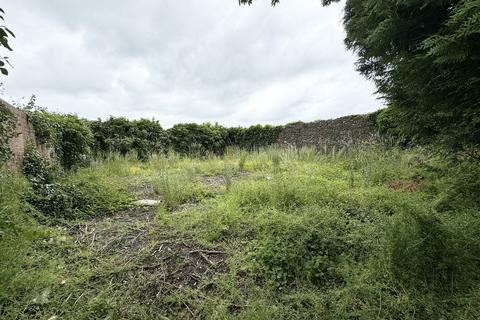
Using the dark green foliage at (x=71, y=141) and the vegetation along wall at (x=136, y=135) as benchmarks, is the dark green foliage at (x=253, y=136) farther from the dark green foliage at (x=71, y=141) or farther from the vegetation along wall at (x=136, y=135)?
the dark green foliage at (x=71, y=141)

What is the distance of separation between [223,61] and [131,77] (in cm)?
277

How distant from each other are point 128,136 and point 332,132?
25.6ft

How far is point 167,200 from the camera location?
337 cm

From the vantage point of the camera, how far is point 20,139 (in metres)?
3.73

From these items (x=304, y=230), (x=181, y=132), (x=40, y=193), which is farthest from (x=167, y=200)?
(x=181, y=132)

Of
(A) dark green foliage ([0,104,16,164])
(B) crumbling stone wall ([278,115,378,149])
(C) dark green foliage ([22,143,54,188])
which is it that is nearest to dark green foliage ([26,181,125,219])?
(C) dark green foliage ([22,143,54,188])

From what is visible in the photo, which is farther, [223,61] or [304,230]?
[223,61]

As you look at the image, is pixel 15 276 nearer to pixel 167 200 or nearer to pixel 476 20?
pixel 167 200

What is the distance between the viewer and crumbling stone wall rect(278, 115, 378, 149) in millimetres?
8329

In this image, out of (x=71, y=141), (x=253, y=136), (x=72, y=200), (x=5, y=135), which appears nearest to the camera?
(x=5, y=135)

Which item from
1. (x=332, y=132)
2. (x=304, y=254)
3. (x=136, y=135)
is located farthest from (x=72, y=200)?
(x=332, y=132)

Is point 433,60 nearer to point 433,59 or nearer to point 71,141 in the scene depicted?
point 433,59

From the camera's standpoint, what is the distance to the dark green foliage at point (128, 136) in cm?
839

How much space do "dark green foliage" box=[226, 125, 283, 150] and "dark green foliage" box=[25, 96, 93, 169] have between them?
24.3 ft
